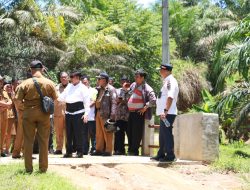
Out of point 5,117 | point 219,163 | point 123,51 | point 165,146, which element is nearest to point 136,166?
point 165,146

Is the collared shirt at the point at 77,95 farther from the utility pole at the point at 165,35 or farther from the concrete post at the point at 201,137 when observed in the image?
the utility pole at the point at 165,35

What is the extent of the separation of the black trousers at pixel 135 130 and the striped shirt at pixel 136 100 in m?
0.19

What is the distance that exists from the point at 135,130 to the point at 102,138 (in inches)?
27.8

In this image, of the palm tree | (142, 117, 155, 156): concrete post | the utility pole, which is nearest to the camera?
(142, 117, 155, 156): concrete post

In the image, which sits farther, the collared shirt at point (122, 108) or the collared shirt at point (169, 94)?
the collared shirt at point (122, 108)

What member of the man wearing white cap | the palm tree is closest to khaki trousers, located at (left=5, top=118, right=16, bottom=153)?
the man wearing white cap

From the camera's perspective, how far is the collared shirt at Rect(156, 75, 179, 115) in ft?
28.3

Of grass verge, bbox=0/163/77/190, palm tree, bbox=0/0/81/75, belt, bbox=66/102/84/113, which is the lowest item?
grass verge, bbox=0/163/77/190

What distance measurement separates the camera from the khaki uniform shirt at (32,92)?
7.23m

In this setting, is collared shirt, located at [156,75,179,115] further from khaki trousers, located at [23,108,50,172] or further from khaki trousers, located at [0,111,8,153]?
khaki trousers, located at [0,111,8,153]

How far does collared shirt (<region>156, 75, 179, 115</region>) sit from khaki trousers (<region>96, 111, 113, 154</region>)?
5.41 ft

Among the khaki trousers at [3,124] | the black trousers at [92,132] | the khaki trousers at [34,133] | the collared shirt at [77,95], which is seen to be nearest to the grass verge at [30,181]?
the khaki trousers at [34,133]

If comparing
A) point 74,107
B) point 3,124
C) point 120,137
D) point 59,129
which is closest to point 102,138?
point 120,137

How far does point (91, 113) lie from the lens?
1062 centimetres
